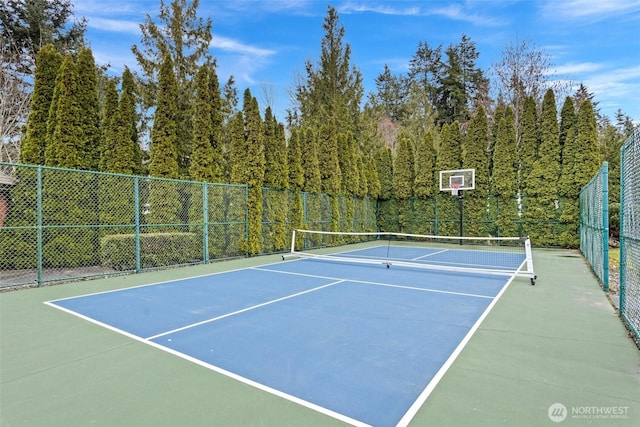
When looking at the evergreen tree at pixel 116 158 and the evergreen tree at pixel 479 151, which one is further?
the evergreen tree at pixel 479 151

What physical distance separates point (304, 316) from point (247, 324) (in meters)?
0.77

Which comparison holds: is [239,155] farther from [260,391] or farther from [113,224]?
[260,391]

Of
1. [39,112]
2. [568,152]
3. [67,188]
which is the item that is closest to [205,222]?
[67,188]

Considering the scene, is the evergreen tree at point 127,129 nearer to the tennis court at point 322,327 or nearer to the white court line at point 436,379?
the tennis court at point 322,327

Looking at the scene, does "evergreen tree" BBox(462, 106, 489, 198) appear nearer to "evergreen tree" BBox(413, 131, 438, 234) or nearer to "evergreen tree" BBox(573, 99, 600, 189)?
"evergreen tree" BBox(413, 131, 438, 234)

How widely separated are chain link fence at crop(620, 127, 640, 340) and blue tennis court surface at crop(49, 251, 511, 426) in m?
1.59

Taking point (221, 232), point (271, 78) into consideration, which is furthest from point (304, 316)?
point (271, 78)

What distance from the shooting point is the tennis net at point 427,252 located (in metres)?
8.56

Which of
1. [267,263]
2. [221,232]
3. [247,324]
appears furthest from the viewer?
[221,232]

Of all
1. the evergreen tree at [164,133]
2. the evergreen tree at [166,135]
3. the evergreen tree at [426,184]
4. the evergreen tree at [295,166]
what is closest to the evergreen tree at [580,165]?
the evergreen tree at [426,184]

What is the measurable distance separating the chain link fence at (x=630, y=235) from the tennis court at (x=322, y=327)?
161 centimetres

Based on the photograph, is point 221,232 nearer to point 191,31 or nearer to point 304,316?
point 304,316

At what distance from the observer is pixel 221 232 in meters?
10.8

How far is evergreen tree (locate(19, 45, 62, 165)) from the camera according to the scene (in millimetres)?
9586
